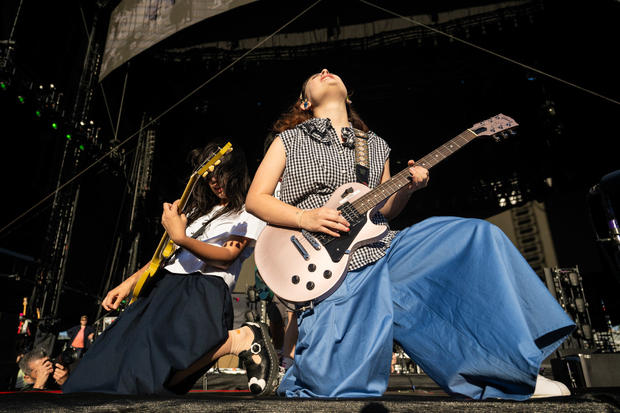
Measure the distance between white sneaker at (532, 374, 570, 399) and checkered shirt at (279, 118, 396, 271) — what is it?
2.31ft

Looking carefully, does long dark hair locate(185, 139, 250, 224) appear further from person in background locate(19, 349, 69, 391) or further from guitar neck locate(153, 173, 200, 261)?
person in background locate(19, 349, 69, 391)

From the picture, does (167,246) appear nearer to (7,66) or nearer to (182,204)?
(182,204)

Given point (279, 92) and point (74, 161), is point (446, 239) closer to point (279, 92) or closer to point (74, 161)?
point (74, 161)

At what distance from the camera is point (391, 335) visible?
1462 mm

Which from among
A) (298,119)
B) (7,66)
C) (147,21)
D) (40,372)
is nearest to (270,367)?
(298,119)

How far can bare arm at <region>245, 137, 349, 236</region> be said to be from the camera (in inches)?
61.9

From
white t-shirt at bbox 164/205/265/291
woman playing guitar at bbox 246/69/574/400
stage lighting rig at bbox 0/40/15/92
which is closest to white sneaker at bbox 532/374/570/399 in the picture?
woman playing guitar at bbox 246/69/574/400

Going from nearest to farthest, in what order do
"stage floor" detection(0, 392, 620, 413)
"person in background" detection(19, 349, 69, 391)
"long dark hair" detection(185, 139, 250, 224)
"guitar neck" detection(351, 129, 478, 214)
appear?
"stage floor" detection(0, 392, 620, 413), "guitar neck" detection(351, 129, 478, 214), "long dark hair" detection(185, 139, 250, 224), "person in background" detection(19, 349, 69, 391)

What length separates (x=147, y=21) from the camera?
7.31 metres

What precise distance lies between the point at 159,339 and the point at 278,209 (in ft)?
2.41

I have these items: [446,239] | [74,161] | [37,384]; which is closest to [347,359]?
[446,239]

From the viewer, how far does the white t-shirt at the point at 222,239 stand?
202 cm

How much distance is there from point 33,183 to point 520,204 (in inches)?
457

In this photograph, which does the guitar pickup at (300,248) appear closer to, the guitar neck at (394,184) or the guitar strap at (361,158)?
the guitar neck at (394,184)
